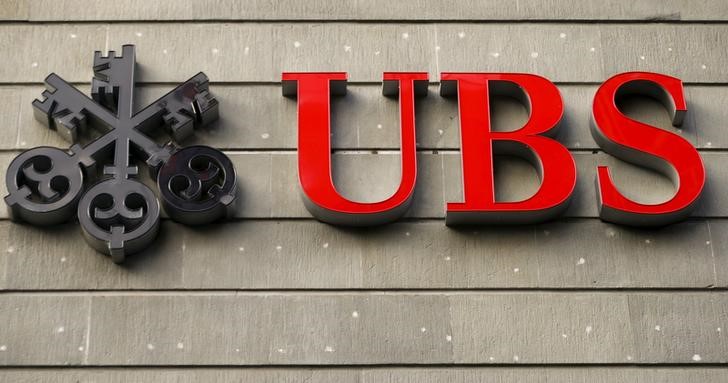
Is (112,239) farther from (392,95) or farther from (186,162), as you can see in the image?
(392,95)

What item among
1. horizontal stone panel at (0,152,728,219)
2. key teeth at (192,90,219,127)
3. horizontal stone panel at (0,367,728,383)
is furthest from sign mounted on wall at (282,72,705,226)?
horizontal stone panel at (0,367,728,383)

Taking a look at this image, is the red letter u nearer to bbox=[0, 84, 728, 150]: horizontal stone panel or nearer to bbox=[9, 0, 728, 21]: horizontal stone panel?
bbox=[0, 84, 728, 150]: horizontal stone panel

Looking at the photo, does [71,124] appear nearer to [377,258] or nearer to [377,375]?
[377,258]

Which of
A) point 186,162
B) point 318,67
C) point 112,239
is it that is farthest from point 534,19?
point 112,239

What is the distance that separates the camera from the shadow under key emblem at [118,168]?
868 cm

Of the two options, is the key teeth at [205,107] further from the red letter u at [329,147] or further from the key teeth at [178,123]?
the red letter u at [329,147]

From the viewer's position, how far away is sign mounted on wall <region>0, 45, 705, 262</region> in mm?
8742

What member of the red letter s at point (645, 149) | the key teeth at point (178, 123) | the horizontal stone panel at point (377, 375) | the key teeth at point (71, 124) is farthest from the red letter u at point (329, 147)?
the key teeth at point (71, 124)

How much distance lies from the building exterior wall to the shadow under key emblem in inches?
7.9

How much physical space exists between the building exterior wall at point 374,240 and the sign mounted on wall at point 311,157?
171 mm

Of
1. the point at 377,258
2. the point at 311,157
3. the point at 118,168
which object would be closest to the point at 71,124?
the point at 118,168

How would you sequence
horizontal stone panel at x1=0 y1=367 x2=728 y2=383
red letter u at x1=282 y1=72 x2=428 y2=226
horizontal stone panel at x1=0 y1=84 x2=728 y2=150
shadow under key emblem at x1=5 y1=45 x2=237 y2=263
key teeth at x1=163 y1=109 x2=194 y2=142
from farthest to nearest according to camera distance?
horizontal stone panel at x1=0 y1=84 x2=728 y2=150 < key teeth at x1=163 y1=109 x2=194 y2=142 < red letter u at x1=282 y1=72 x2=428 y2=226 < shadow under key emblem at x1=5 y1=45 x2=237 y2=263 < horizontal stone panel at x1=0 y1=367 x2=728 y2=383

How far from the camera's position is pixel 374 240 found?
29.3 feet

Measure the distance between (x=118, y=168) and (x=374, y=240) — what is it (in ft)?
6.69
